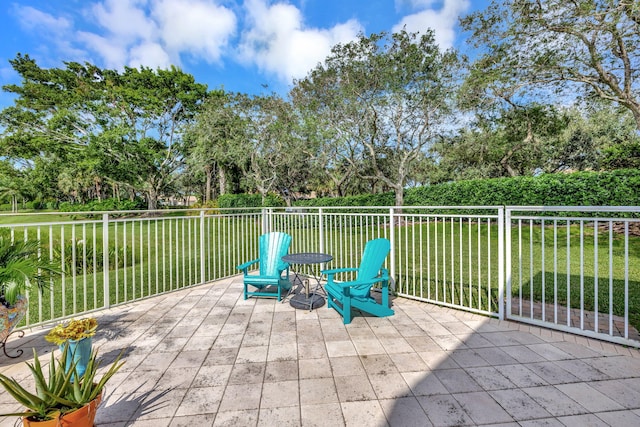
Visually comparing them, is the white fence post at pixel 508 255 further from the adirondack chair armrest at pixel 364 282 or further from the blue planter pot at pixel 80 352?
the blue planter pot at pixel 80 352

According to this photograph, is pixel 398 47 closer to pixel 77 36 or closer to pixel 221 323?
pixel 221 323

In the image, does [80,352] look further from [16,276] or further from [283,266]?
[283,266]

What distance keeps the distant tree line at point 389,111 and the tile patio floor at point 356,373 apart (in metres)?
9.81

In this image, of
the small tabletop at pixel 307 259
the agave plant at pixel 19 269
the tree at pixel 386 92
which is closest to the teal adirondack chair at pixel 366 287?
the small tabletop at pixel 307 259

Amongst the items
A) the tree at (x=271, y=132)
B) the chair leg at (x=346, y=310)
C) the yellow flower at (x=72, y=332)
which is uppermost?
the tree at (x=271, y=132)

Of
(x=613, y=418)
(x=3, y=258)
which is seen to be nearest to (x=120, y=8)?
(x=3, y=258)

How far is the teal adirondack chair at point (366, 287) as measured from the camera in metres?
3.32

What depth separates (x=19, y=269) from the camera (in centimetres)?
218

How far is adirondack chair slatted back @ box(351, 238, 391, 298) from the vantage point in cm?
346

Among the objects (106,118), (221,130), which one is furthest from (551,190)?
(106,118)

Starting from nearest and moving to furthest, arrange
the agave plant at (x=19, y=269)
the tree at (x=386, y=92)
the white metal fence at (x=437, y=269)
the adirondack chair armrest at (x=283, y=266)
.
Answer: the agave plant at (x=19, y=269)
the white metal fence at (x=437, y=269)
the adirondack chair armrest at (x=283, y=266)
the tree at (x=386, y=92)

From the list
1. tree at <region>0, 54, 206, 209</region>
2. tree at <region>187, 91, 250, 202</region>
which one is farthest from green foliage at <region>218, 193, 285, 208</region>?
tree at <region>0, 54, 206, 209</region>

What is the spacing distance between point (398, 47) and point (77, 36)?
17.0 metres

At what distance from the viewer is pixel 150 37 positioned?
1334 cm
